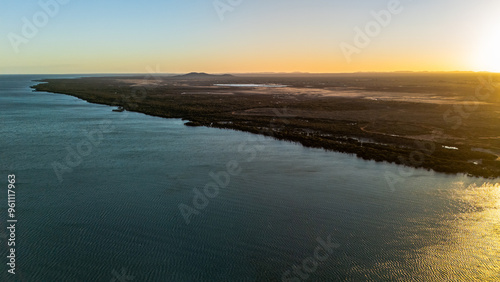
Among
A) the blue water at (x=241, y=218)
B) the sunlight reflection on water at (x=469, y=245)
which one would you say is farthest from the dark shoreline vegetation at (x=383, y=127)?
the sunlight reflection on water at (x=469, y=245)

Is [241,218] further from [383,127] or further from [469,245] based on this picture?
[383,127]

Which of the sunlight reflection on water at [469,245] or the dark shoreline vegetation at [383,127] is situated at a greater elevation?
the dark shoreline vegetation at [383,127]

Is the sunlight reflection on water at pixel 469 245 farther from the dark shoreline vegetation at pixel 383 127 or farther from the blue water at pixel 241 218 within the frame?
the dark shoreline vegetation at pixel 383 127

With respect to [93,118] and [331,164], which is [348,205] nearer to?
[331,164]

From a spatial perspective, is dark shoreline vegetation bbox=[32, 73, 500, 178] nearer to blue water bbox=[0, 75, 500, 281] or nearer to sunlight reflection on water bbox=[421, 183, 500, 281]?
blue water bbox=[0, 75, 500, 281]

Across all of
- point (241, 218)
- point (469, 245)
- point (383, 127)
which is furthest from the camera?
point (383, 127)

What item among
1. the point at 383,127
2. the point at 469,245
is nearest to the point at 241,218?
the point at 469,245

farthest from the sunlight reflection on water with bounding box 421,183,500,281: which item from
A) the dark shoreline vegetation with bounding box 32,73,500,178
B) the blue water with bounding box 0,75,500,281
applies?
the dark shoreline vegetation with bounding box 32,73,500,178

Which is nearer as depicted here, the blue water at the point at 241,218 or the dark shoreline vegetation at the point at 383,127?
the blue water at the point at 241,218

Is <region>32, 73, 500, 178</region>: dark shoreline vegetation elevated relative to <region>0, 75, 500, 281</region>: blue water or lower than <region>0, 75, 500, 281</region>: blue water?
elevated

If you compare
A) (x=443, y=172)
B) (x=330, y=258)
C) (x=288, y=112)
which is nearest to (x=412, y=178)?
(x=443, y=172)
